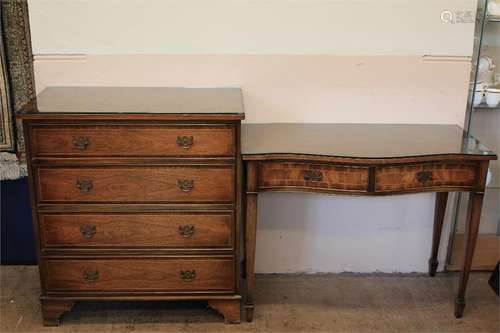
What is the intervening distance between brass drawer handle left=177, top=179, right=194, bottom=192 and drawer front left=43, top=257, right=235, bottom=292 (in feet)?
→ 1.14

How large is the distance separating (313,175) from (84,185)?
3.32 ft

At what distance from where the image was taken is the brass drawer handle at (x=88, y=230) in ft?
9.38

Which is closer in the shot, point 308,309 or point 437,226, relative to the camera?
point 308,309

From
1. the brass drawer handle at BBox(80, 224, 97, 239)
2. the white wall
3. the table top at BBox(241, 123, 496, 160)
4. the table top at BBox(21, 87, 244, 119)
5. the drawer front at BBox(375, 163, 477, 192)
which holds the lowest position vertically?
the brass drawer handle at BBox(80, 224, 97, 239)

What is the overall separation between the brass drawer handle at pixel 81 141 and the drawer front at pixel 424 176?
126 centimetres

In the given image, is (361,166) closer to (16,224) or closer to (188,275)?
(188,275)

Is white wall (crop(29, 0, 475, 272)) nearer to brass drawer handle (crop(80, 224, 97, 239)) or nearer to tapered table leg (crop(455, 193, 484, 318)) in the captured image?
tapered table leg (crop(455, 193, 484, 318))

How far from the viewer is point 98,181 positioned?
279cm

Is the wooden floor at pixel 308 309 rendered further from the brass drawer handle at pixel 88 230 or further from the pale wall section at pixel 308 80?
the pale wall section at pixel 308 80

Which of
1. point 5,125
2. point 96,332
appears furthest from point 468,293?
point 5,125

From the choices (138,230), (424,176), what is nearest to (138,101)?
(138,230)

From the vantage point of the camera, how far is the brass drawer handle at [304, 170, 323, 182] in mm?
2768

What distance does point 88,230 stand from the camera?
2867 mm

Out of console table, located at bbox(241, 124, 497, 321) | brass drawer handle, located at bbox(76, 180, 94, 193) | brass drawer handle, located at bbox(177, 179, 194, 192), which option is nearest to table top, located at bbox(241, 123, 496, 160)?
console table, located at bbox(241, 124, 497, 321)
